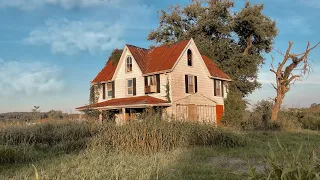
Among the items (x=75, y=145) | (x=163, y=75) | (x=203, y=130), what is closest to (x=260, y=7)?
(x=163, y=75)

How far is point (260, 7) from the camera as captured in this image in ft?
125

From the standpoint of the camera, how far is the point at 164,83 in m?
26.1

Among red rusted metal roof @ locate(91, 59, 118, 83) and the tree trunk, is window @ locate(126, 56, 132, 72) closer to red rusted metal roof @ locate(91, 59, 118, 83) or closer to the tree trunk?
red rusted metal roof @ locate(91, 59, 118, 83)

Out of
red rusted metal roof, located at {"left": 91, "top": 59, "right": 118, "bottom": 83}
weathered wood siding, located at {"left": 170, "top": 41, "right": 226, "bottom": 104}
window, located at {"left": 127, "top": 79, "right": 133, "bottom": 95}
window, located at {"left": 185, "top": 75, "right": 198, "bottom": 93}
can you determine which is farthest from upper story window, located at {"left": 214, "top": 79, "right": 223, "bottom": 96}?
red rusted metal roof, located at {"left": 91, "top": 59, "right": 118, "bottom": 83}

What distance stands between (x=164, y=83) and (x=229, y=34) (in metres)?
16.2

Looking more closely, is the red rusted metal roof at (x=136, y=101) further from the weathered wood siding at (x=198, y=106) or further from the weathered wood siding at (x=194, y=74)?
the weathered wood siding at (x=194, y=74)

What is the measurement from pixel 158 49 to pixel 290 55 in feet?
38.0

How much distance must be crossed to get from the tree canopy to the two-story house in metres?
5.38

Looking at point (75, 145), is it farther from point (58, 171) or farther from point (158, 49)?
point (158, 49)

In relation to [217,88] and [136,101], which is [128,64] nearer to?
[136,101]

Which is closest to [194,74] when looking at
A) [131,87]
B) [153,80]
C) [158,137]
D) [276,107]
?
A: [153,80]

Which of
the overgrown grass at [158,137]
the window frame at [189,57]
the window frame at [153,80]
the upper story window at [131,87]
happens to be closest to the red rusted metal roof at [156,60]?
the window frame at [153,80]

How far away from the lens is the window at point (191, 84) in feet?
90.2

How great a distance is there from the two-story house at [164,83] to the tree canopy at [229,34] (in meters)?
5.38
